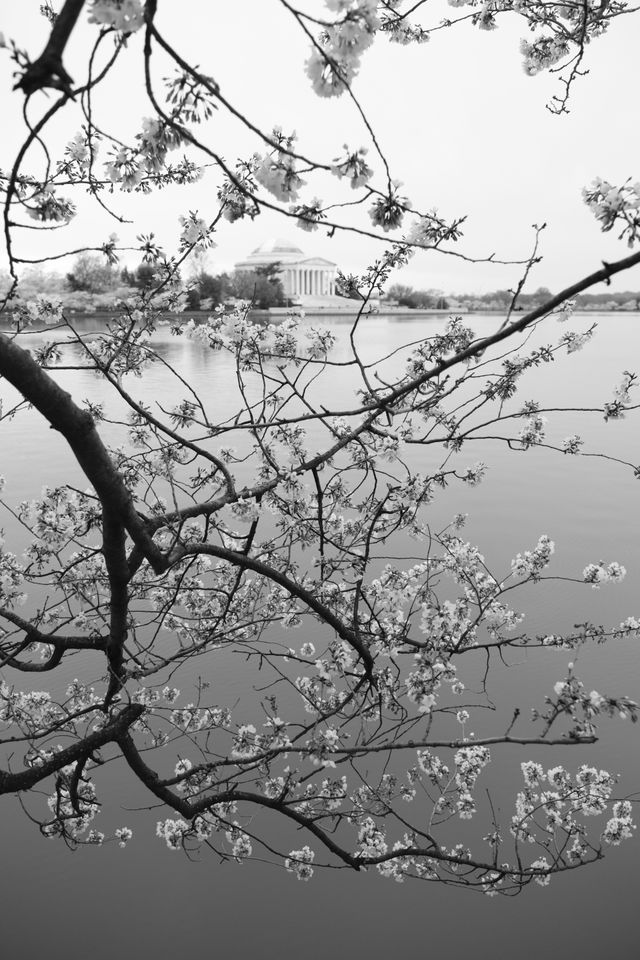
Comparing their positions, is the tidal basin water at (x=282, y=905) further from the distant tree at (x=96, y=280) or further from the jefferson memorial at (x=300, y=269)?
the jefferson memorial at (x=300, y=269)

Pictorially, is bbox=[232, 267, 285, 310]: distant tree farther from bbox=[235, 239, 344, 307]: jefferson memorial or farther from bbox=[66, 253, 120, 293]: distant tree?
bbox=[235, 239, 344, 307]: jefferson memorial

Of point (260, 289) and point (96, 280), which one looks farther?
point (260, 289)

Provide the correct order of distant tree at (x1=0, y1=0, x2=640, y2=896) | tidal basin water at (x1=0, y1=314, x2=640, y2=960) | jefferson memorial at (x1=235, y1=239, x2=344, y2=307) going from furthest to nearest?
jefferson memorial at (x1=235, y1=239, x2=344, y2=307)
tidal basin water at (x1=0, y1=314, x2=640, y2=960)
distant tree at (x1=0, y1=0, x2=640, y2=896)

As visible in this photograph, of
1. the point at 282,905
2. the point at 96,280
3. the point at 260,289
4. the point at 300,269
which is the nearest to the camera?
the point at 282,905

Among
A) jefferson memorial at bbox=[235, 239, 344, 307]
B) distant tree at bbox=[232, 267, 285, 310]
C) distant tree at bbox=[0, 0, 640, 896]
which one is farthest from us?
jefferson memorial at bbox=[235, 239, 344, 307]

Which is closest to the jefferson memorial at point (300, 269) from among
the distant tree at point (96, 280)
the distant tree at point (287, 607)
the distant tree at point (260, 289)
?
the distant tree at point (260, 289)

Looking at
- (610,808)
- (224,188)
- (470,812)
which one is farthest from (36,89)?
(610,808)

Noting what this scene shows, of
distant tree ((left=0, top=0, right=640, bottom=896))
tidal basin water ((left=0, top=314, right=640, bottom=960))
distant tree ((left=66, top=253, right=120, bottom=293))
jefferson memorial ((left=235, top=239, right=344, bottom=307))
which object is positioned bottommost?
tidal basin water ((left=0, top=314, right=640, bottom=960))

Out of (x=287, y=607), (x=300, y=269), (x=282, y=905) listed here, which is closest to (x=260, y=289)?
(x=287, y=607)

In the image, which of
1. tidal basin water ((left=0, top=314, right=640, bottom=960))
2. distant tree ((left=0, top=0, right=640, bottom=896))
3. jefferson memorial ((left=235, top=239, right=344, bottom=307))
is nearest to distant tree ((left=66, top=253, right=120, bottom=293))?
distant tree ((left=0, top=0, right=640, bottom=896))

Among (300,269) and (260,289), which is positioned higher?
(300,269)

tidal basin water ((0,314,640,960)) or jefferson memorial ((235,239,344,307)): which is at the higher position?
jefferson memorial ((235,239,344,307))

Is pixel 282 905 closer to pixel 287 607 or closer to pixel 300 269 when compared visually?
pixel 287 607

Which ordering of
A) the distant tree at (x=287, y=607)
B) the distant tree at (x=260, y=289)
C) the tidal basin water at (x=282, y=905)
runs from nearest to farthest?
the distant tree at (x=287, y=607) → the tidal basin water at (x=282, y=905) → the distant tree at (x=260, y=289)
